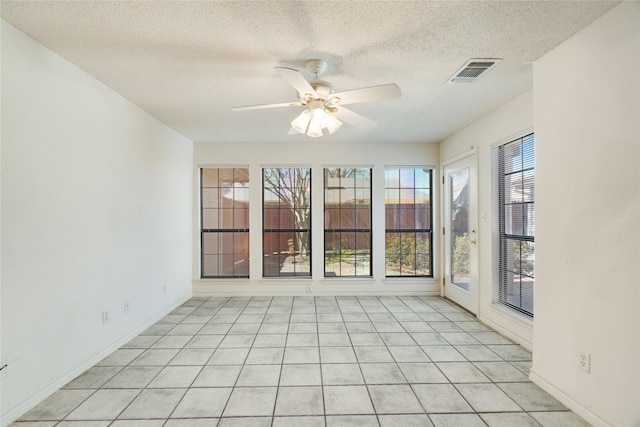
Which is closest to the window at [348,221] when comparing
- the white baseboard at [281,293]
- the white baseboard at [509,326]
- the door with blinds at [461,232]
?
the white baseboard at [281,293]

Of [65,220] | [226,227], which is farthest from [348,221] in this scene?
[65,220]

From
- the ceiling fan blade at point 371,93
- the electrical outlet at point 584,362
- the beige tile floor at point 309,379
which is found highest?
the ceiling fan blade at point 371,93

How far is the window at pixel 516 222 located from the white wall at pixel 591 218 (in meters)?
0.69

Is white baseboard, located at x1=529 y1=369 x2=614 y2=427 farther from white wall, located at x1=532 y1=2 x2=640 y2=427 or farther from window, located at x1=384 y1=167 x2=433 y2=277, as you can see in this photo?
window, located at x1=384 y1=167 x2=433 y2=277

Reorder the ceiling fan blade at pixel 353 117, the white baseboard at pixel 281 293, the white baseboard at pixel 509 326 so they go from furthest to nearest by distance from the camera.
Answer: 1. the white baseboard at pixel 281 293
2. the white baseboard at pixel 509 326
3. the ceiling fan blade at pixel 353 117

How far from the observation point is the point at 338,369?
2426mm

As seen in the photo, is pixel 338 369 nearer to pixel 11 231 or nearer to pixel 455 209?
pixel 11 231

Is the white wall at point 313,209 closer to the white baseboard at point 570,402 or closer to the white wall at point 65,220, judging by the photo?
the white wall at point 65,220

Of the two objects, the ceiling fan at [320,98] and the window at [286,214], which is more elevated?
the ceiling fan at [320,98]

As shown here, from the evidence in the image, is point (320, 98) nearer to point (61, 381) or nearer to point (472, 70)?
point (472, 70)

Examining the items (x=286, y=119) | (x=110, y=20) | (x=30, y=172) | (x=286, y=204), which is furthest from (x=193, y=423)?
(x=286, y=204)

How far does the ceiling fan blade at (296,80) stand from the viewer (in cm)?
178

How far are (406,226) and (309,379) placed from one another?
123 inches

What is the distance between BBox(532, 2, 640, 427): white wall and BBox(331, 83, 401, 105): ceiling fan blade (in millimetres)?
1147
